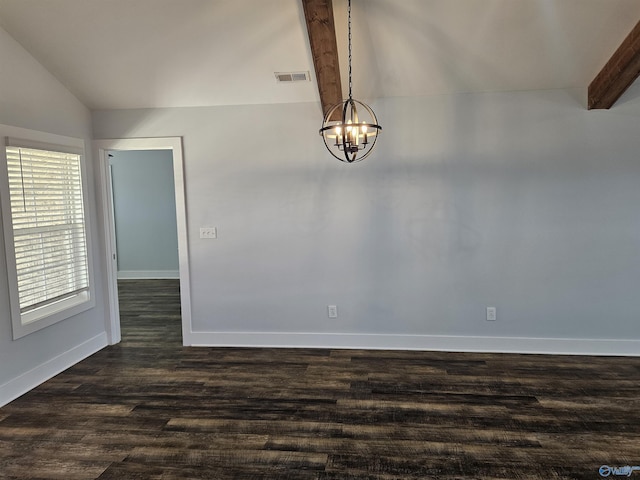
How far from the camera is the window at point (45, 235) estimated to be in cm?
329

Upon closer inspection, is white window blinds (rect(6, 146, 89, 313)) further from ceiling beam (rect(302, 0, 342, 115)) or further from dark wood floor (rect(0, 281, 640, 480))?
ceiling beam (rect(302, 0, 342, 115))

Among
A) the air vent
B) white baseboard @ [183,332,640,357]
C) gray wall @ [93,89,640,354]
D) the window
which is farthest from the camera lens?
white baseboard @ [183,332,640,357]

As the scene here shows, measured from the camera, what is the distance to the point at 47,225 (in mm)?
3625

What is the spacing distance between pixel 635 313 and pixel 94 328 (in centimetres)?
508

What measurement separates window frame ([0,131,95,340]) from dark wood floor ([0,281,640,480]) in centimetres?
52

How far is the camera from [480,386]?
10.9 ft

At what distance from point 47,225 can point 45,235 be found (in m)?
0.09

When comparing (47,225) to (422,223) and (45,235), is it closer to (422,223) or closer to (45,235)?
(45,235)

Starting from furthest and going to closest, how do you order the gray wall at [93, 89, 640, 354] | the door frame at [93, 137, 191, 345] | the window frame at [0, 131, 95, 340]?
1. the door frame at [93, 137, 191, 345]
2. the gray wall at [93, 89, 640, 354]
3. the window frame at [0, 131, 95, 340]

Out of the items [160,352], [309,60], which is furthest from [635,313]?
[160,352]

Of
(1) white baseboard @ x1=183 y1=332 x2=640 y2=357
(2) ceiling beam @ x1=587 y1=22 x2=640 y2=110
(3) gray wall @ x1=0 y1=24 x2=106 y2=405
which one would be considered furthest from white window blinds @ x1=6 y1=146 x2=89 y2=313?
(2) ceiling beam @ x1=587 y1=22 x2=640 y2=110

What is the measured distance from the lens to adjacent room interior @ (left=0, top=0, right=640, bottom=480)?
2.80 m

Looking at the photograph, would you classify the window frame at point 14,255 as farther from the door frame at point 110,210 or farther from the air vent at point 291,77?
the air vent at point 291,77

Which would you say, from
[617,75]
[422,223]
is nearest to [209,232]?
[422,223]
